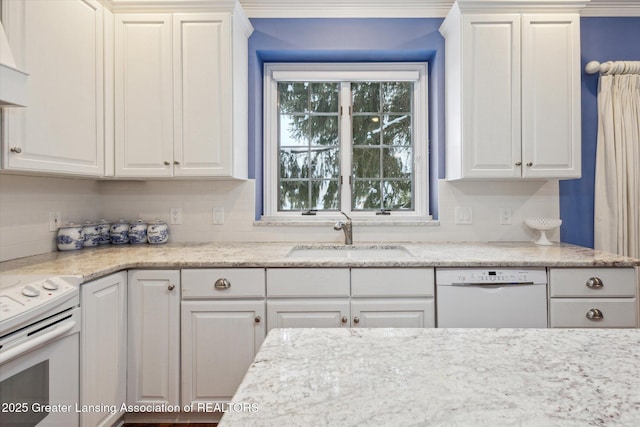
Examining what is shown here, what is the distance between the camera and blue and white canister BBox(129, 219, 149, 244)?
2457 millimetres

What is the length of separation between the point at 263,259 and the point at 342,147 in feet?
4.03

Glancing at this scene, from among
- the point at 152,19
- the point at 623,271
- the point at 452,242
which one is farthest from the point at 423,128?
the point at 152,19

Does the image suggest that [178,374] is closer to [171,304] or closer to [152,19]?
[171,304]

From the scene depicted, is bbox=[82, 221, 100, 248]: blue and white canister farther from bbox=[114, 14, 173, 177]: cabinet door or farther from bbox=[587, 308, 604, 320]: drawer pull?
bbox=[587, 308, 604, 320]: drawer pull

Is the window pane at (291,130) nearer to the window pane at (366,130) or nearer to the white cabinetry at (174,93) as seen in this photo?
the window pane at (366,130)

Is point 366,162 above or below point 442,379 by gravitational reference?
above

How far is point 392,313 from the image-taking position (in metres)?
1.92

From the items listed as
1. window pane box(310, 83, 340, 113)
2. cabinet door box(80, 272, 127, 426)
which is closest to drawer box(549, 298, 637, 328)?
window pane box(310, 83, 340, 113)

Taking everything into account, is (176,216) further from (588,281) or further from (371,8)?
(588,281)

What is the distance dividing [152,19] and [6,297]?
1.77m

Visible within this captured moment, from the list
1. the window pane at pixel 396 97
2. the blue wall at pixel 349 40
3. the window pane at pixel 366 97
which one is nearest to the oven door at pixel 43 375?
the blue wall at pixel 349 40

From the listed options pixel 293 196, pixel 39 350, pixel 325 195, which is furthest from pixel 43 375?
pixel 325 195

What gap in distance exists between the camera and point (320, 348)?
0.75m

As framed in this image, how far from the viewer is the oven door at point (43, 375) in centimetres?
116
